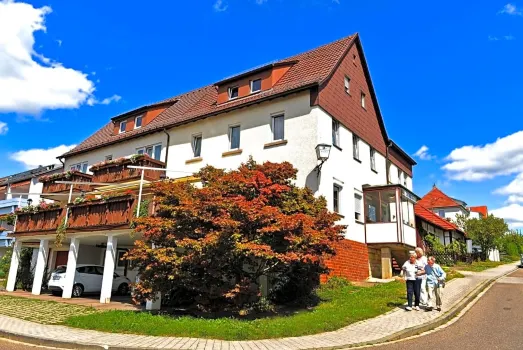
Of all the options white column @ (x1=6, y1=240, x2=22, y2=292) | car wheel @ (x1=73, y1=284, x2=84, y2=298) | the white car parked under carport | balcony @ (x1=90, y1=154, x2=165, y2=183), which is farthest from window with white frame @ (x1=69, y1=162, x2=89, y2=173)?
car wheel @ (x1=73, y1=284, x2=84, y2=298)

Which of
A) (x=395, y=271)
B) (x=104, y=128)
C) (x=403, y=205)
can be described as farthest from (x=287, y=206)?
(x=104, y=128)

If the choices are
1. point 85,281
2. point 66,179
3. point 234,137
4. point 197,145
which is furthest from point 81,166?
point 234,137

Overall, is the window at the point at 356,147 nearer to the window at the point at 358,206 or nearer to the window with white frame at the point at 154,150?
the window at the point at 358,206

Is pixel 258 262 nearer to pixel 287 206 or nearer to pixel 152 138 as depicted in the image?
pixel 287 206

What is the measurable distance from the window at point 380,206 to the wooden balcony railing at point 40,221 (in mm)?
15581

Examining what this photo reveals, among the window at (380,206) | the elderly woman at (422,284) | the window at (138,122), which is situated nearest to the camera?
the elderly woman at (422,284)

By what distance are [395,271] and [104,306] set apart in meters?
14.8

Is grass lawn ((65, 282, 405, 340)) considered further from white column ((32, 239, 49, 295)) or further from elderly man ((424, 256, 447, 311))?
white column ((32, 239, 49, 295))

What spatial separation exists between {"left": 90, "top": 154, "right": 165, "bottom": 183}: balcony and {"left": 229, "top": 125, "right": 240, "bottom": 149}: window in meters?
4.45

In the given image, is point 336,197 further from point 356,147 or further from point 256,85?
point 256,85

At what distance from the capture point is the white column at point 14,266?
74.5ft

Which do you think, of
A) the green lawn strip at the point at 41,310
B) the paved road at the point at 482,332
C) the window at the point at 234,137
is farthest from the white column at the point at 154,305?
the window at the point at 234,137

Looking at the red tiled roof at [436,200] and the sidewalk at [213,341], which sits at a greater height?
the red tiled roof at [436,200]

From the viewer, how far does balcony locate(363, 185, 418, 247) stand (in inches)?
775
